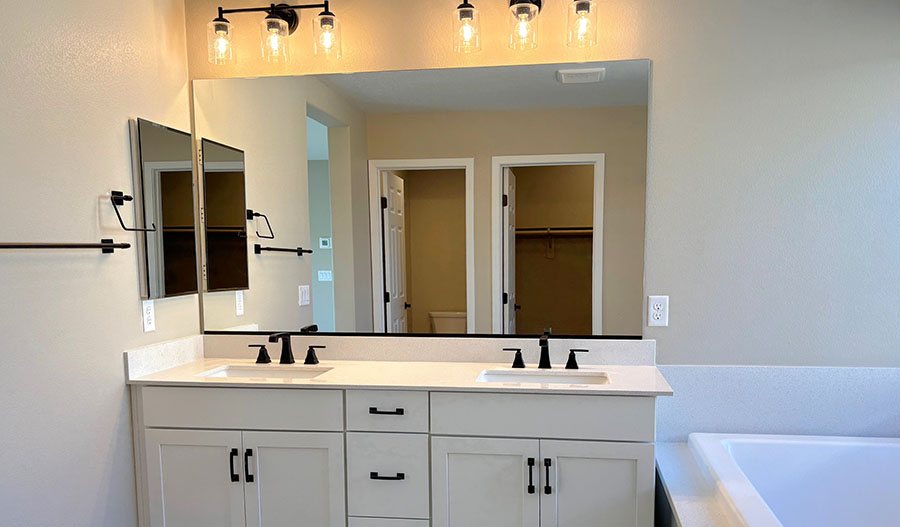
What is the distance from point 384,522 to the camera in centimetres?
178

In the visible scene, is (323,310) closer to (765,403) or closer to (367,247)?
(367,247)

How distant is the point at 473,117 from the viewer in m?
2.15

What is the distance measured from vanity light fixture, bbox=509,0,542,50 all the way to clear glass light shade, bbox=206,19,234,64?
1.16 m

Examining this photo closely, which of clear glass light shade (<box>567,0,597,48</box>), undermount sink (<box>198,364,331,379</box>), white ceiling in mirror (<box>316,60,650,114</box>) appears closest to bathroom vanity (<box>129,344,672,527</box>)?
undermount sink (<box>198,364,331,379</box>)

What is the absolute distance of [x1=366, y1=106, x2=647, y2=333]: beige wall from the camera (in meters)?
2.01

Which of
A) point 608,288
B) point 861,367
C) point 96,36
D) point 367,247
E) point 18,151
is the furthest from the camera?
point 367,247

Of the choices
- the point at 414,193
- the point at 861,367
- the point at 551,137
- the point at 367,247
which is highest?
the point at 551,137

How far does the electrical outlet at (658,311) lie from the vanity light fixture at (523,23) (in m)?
1.12

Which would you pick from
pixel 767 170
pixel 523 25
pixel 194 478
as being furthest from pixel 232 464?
pixel 767 170

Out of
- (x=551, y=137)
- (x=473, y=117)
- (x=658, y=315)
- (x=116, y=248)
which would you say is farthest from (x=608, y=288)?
(x=116, y=248)

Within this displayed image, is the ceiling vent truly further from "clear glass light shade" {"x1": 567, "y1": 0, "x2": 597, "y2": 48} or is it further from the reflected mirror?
the reflected mirror

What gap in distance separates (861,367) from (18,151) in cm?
295

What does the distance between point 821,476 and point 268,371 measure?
2133 mm

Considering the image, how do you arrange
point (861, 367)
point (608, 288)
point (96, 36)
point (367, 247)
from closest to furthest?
point (96, 36), point (861, 367), point (608, 288), point (367, 247)
